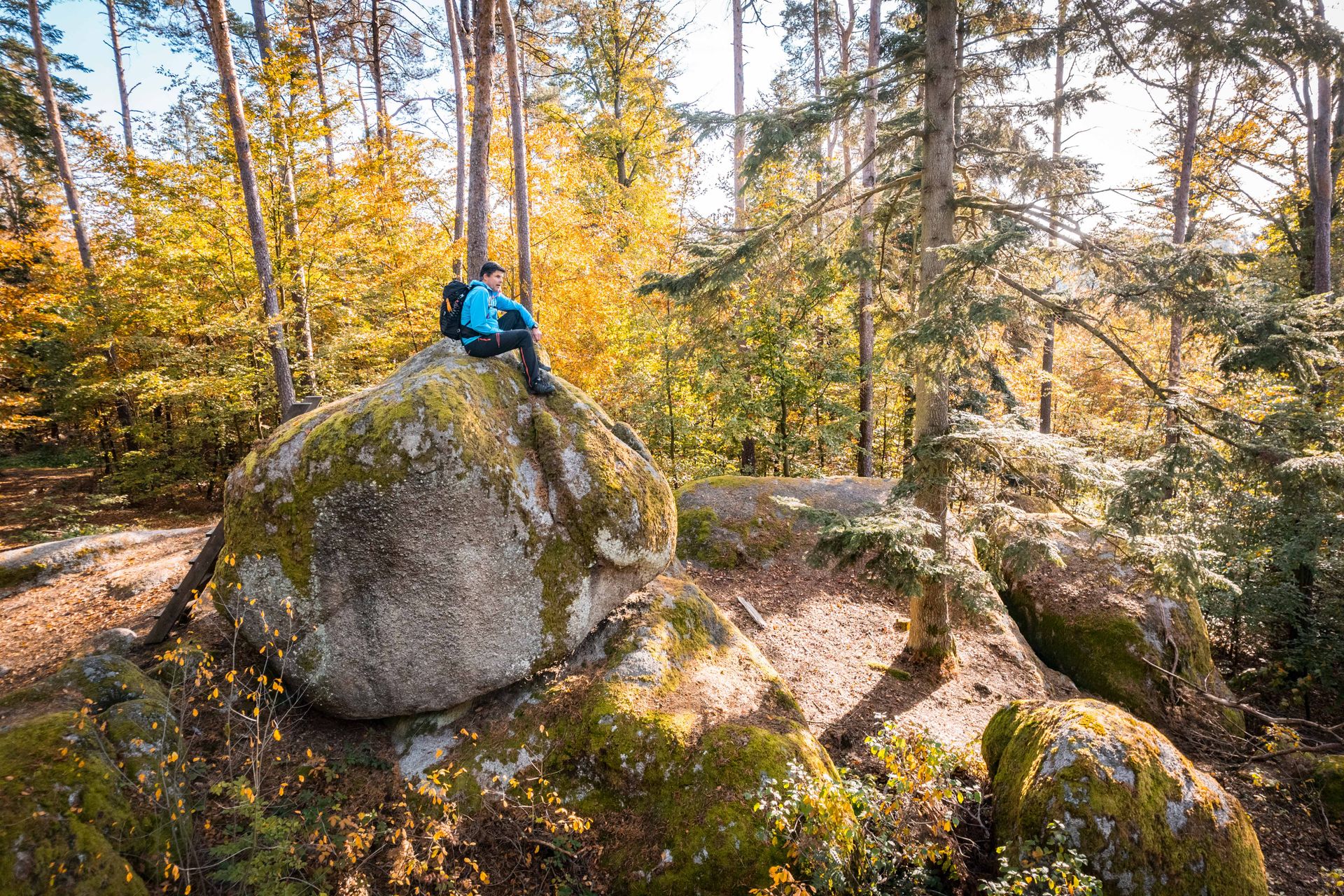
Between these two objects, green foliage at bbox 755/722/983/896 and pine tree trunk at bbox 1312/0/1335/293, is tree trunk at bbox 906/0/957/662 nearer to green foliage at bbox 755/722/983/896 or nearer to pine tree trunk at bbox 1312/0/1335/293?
green foliage at bbox 755/722/983/896

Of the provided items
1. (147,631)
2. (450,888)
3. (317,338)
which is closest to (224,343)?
(317,338)

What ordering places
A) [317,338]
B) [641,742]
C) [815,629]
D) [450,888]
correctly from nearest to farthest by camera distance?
[450,888], [641,742], [815,629], [317,338]

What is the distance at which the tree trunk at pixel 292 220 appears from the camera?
974 cm

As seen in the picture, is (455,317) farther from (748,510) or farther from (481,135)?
(748,510)

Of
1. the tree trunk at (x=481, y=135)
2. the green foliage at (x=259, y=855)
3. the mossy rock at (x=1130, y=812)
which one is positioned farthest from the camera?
the tree trunk at (x=481, y=135)

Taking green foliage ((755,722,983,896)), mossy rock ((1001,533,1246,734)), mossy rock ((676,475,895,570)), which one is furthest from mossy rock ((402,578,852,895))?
mossy rock ((1001,533,1246,734))

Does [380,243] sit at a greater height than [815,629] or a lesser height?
greater

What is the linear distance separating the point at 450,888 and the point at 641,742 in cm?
167

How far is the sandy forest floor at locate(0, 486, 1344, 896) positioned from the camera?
5262mm

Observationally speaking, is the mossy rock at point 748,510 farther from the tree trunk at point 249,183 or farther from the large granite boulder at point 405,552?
the tree trunk at point 249,183

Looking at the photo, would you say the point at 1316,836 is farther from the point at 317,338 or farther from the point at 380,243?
the point at 317,338

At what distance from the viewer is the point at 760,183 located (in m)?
10.9

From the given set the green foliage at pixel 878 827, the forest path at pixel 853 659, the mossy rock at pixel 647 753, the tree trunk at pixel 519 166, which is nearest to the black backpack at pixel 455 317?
the mossy rock at pixel 647 753

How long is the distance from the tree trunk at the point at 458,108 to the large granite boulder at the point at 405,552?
27.8ft
